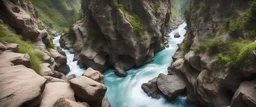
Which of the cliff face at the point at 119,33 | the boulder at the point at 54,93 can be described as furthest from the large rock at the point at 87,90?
the cliff face at the point at 119,33

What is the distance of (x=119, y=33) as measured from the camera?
77.0 feet

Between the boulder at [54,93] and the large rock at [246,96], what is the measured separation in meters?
9.72

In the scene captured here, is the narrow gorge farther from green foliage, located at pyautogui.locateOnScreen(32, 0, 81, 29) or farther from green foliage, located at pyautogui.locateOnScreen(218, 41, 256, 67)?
green foliage, located at pyautogui.locateOnScreen(32, 0, 81, 29)

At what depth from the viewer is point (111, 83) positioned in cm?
2138

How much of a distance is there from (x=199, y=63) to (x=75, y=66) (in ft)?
70.8

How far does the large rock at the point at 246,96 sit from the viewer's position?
26.7 feet

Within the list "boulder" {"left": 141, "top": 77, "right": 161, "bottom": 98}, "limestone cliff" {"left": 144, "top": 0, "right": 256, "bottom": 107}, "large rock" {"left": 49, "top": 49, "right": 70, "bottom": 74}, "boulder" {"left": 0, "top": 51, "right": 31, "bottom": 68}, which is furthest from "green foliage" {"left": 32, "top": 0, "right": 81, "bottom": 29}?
"limestone cliff" {"left": 144, "top": 0, "right": 256, "bottom": 107}

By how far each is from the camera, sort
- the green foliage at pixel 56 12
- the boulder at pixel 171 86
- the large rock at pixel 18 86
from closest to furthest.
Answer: the large rock at pixel 18 86 → the boulder at pixel 171 86 → the green foliage at pixel 56 12

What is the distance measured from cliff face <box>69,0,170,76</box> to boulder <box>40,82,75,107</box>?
46.0 feet

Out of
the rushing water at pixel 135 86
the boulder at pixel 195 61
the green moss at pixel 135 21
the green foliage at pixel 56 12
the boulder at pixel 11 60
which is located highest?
the green foliage at pixel 56 12

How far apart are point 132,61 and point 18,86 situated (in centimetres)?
1893

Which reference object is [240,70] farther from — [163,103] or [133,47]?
[133,47]

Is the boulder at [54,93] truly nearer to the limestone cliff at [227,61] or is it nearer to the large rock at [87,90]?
the large rock at [87,90]

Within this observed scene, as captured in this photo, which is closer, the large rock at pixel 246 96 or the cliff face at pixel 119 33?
the large rock at pixel 246 96
